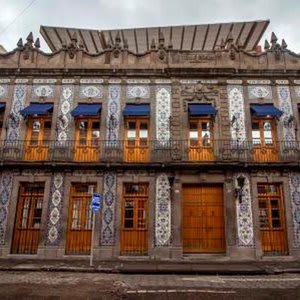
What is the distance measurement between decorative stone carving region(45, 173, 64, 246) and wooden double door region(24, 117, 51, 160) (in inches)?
48.9

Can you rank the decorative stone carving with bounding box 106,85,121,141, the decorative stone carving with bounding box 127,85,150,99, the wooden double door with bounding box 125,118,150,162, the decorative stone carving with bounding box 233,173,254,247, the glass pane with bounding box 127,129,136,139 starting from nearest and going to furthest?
the decorative stone carving with bounding box 233,173,254,247, the wooden double door with bounding box 125,118,150,162, the decorative stone carving with bounding box 106,85,121,141, the glass pane with bounding box 127,129,136,139, the decorative stone carving with bounding box 127,85,150,99

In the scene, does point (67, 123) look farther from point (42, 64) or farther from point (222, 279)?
point (222, 279)

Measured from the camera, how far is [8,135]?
1473cm

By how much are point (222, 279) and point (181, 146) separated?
6.59 metres

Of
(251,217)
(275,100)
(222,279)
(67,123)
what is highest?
(275,100)

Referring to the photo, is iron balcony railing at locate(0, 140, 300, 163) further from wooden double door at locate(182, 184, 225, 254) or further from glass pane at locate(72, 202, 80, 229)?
glass pane at locate(72, 202, 80, 229)

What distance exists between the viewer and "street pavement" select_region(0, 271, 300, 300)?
22.9 ft

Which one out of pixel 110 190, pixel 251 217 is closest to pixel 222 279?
pixel 251 217

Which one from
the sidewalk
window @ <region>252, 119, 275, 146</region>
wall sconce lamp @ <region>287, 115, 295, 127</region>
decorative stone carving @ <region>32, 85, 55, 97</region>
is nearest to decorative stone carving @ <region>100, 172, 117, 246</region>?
the sidewalk

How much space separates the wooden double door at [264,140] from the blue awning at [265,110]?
1.72 feet

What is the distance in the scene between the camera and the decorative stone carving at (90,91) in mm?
15328

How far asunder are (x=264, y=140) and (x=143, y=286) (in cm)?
948

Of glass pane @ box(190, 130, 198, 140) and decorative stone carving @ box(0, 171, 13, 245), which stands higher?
glass pane @ box(190, 130, 198, 140)

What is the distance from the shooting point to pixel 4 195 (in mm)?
13883
